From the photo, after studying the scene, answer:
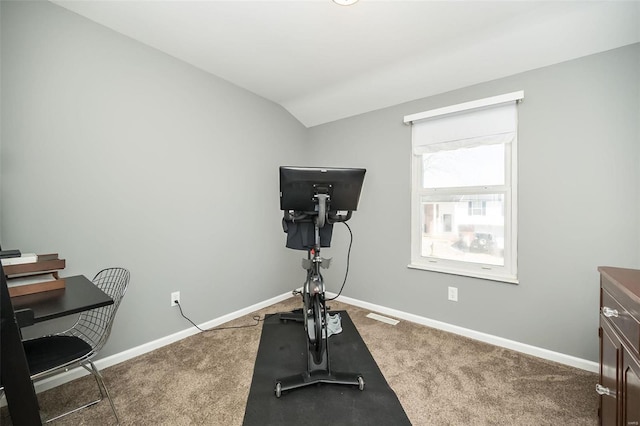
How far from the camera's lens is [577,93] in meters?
1.93

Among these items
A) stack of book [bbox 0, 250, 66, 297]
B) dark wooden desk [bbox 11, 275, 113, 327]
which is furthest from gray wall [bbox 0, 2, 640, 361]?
dark wooden desk [bbox 11, 275, 113, 327]

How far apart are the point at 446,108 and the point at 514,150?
26.8 inches

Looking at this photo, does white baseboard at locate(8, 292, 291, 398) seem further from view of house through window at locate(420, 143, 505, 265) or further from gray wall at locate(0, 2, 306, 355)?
view of house through window at locate(420, 143, 505, 265)

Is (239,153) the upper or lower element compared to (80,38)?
lower

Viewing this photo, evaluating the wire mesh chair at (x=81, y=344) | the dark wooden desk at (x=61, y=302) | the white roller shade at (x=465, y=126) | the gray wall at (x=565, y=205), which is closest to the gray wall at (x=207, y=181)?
the gray wall at (x=565, y=205)

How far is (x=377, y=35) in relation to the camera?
1991 millimetres

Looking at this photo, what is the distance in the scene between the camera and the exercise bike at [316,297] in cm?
168

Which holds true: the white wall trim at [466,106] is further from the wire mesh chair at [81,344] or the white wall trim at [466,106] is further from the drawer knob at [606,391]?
the wire mesh chair at [81,344]

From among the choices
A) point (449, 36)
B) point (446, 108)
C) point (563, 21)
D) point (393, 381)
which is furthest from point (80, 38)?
point (563, 21)

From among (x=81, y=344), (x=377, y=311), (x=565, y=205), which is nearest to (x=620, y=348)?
(x=565, y=205)

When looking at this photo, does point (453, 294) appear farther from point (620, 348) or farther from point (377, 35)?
point (377, 35)

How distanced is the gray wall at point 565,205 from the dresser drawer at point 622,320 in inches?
34.7

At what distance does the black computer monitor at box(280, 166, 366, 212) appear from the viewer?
5.46 feet

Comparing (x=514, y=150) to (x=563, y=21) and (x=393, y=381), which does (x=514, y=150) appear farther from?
(x=393, y=381)
